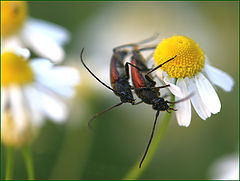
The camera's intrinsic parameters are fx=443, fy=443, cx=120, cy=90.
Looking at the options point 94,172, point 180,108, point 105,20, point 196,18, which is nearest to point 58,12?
point 105,20

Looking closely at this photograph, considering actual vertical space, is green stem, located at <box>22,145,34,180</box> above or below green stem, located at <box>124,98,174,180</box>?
below

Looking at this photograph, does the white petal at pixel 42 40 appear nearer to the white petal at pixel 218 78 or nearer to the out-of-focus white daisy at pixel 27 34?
the out-of-focus white daisy at pixel 27 34

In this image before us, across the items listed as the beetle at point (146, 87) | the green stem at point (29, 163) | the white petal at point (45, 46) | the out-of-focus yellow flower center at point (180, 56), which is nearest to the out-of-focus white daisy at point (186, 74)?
the out-of-focus yellow flower center at point (180, 56)

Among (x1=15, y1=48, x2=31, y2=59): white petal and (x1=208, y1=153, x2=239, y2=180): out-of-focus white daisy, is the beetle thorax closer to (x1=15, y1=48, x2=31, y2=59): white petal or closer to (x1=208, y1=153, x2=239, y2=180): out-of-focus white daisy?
(x1=15, y1=48, x2=31, y2=59): white petal

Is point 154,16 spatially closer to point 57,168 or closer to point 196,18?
point 196,18

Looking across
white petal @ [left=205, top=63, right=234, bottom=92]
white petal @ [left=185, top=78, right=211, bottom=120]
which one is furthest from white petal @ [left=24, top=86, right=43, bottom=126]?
white petal @ [left=205, top=63, right=234, bottom=92]

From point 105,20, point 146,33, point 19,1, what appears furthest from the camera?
point 105,20

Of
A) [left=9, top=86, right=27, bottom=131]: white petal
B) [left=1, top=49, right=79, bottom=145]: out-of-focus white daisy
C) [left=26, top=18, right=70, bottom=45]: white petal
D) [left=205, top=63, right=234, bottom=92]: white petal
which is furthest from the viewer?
[left=26, top=18, right=70, bottom=45]: white petal
